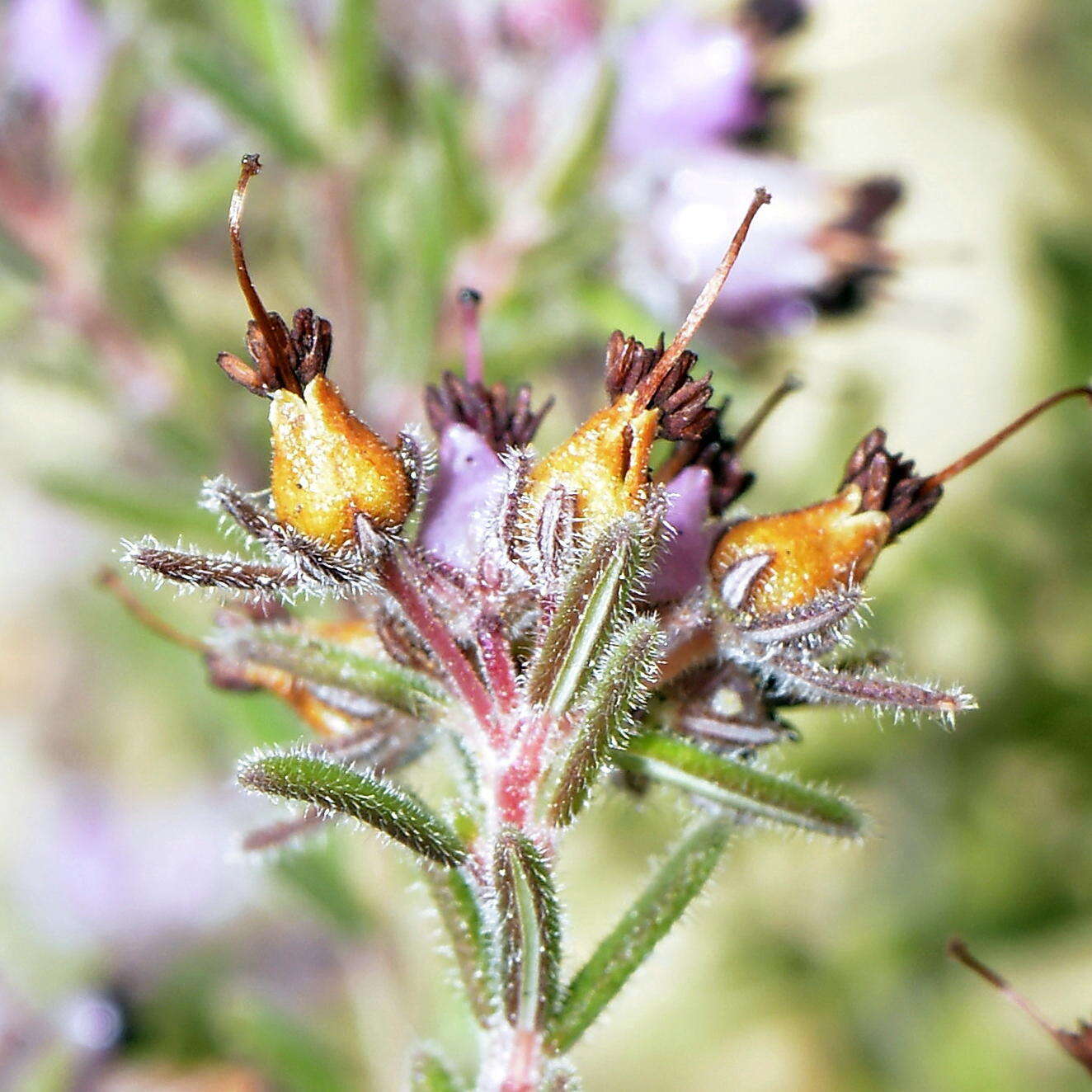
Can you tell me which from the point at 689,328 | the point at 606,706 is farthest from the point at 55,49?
the point at 606,706

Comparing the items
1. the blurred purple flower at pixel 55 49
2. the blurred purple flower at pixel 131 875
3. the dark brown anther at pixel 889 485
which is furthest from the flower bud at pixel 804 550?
the blurred purple flower at pixel 131 875

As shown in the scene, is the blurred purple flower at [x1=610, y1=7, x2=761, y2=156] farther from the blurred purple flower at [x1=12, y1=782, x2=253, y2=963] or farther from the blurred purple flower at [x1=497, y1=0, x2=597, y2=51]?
the blurred purple flower at [x1=12, y1=782, x2=253, y2=963]

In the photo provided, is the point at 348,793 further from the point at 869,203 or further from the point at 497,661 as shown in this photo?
the point at 869,203

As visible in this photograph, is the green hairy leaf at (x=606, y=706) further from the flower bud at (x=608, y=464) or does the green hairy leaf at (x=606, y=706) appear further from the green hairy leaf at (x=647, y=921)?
the green hairy leaf at (x=647, y=921)

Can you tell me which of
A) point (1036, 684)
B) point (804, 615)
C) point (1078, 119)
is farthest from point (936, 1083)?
point (1078, 119)

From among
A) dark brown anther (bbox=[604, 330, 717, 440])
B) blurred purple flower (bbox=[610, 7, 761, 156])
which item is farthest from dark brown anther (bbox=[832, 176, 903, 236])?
dark brown anther (bbox=[604, 330, 717, 440])

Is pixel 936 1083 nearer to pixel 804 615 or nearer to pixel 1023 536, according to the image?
pixel 1023 536
